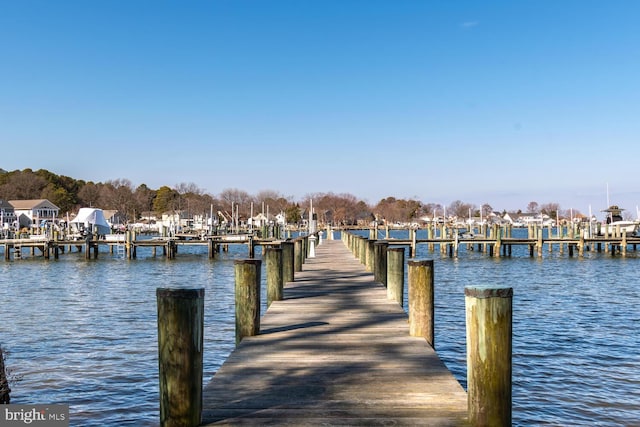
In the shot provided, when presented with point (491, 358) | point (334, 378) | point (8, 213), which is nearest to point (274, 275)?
point (334, 378)

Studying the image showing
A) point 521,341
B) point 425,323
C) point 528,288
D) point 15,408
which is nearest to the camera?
point 15,408

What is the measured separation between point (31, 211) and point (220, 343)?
118 metres

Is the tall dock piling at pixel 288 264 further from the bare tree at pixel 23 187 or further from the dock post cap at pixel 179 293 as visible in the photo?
the bare tree at pixel 23 187

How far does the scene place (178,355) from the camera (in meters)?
5.23

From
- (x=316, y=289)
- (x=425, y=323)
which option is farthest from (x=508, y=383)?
(x=316, y=289)

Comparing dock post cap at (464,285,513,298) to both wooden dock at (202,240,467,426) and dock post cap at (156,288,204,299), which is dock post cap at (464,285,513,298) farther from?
dock post cap at (156,288,204,299)

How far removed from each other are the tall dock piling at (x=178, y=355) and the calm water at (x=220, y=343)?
16.5 ft

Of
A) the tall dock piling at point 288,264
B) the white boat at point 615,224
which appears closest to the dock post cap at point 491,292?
the tall dock piling at point 288,264

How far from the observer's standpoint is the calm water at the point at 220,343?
10.7 metres

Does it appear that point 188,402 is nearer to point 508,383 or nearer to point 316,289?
point 508,383

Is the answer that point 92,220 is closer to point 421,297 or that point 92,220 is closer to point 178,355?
point 421,297

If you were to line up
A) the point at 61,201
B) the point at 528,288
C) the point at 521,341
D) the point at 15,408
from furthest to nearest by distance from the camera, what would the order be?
the point at 61,201
the point at 528,288
the point at 521,341
the point at 15,408

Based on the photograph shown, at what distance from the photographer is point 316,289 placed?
14500mm

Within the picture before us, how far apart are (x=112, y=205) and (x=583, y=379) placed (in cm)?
15556
